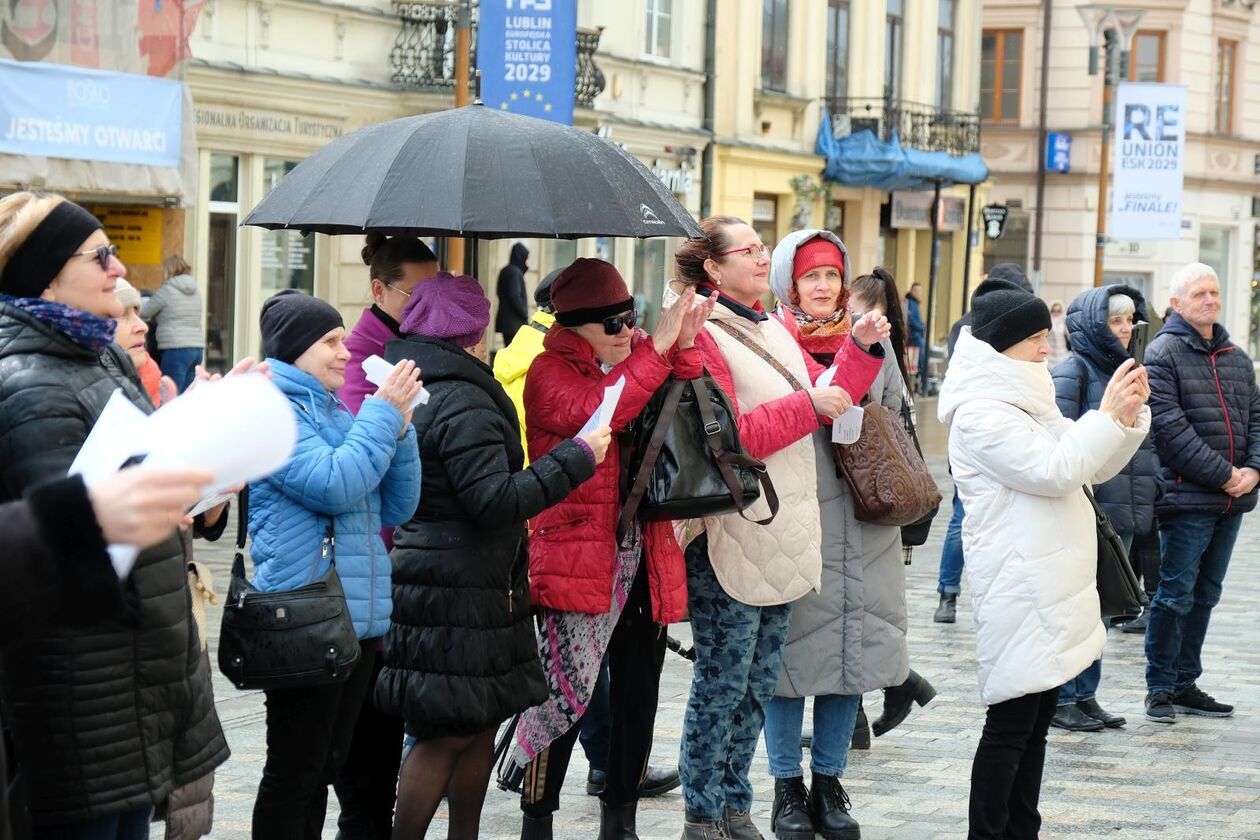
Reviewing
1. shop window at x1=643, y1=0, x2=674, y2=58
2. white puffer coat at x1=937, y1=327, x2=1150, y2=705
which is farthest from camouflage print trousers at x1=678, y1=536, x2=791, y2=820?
shop window at x1=643, y1=0, x2=674, y2=58

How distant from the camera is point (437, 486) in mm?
5047

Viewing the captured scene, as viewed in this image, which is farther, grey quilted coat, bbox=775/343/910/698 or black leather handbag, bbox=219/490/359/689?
grey quilted coat, bbox=775/343/910/698

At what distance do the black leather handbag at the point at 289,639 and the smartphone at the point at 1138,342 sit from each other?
485 cm

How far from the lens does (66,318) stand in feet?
12.6

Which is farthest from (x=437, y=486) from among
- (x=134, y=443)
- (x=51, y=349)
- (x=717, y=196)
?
(x=717, y=196)

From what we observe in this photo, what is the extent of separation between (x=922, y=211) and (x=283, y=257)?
17753mm

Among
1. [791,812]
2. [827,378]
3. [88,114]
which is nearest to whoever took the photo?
[827,378]

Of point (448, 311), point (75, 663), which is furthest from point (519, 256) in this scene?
point (75, 663)

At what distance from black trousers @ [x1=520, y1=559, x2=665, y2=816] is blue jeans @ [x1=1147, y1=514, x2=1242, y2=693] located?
340 cm

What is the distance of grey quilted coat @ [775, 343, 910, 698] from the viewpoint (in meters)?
6.33

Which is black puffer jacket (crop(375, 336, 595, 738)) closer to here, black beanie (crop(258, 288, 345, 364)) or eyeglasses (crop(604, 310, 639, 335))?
black beanie (crop(258, 288, 345, 364))

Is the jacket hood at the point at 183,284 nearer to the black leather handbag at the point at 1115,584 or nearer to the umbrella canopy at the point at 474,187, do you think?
the umbrella canopy at the point at 474,187

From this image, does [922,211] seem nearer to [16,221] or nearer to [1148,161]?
[1148,161]

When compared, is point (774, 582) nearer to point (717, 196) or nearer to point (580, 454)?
point (580, 454)
